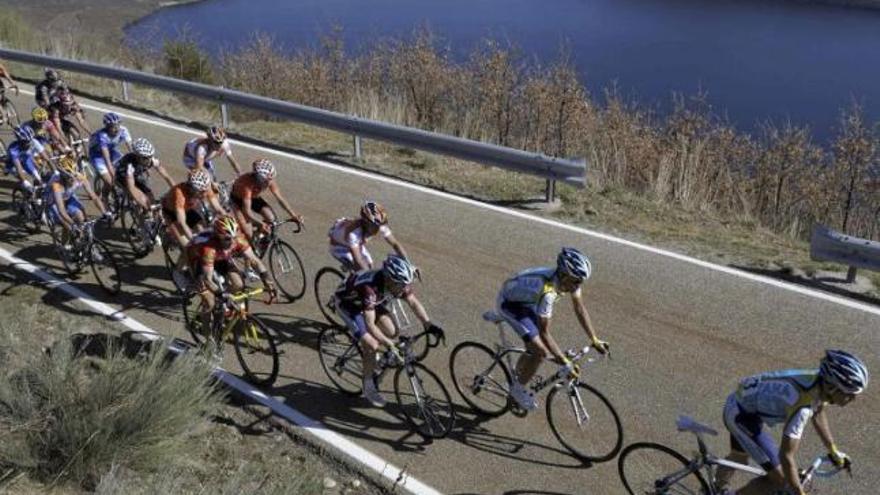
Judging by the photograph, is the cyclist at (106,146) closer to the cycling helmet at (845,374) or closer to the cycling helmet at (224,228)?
the cycling helmet at (224,228)

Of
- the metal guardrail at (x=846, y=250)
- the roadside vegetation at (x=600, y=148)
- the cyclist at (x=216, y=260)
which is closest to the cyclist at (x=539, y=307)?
the cyclist at (x=216, y=260)

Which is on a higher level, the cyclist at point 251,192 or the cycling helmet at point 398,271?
the cycling helmet at point 398,271

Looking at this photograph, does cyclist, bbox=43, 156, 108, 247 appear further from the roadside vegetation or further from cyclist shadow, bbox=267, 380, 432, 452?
the roadside vegetation

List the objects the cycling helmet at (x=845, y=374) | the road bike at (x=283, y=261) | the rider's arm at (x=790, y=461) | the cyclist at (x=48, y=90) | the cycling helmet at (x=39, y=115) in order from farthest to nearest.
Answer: the cyclist at (x=48, y=90) < the cycling helmet at (x=39, y=115) < the road bike at (x=283, y=261) < the rider's arm at (x=790, y=461) < the cycling helmet at (x=845, y=374)

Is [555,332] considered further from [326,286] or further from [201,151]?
[201,151]

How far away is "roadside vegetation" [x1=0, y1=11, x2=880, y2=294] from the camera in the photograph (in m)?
12.5

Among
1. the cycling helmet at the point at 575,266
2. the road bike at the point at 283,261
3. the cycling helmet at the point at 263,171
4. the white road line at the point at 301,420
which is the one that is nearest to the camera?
the cycling helmet at the point at 575,266

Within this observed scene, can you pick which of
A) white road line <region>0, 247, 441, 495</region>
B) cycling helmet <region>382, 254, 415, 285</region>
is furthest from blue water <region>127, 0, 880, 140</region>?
cycling helmet <region>382, 254, 415, 285</region>

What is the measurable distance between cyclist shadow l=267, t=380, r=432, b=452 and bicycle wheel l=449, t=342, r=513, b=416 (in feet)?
2.13

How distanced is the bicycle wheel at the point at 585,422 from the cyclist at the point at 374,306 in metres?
1.31

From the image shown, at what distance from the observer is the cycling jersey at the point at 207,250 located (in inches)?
328

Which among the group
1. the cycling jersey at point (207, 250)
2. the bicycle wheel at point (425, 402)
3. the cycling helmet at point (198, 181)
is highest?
the cycling helmet at point (198, 181)

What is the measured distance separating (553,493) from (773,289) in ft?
14.5

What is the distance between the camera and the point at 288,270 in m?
10.2
